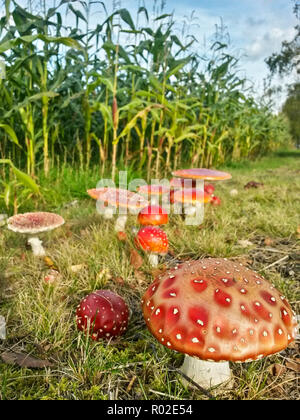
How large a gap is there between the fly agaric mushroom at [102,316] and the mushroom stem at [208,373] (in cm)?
45

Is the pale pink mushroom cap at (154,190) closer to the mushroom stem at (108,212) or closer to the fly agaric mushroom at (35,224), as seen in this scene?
the mushroom stem at (108,212)

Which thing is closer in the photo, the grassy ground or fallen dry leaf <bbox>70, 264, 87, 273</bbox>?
the grassy ground

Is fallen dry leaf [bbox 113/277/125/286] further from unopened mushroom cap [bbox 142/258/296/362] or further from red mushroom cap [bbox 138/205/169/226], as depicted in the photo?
unopened mushroom cap [bbox 142/258/296/362]

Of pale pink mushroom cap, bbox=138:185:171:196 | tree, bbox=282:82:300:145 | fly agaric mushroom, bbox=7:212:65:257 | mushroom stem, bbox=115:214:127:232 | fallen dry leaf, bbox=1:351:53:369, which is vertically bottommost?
fallen dry leaf, bbox=1:351:53:369

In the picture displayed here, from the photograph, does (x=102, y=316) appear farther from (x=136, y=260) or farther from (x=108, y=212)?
(x=108, y=212)

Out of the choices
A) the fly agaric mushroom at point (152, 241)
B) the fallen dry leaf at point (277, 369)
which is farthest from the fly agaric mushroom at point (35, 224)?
the fallen dry leaf at point (277, 369)

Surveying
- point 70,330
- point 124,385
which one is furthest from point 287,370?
point 70,330

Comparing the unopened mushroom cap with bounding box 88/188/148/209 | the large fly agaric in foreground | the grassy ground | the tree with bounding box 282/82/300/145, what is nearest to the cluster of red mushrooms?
the large fly agaric in foreground

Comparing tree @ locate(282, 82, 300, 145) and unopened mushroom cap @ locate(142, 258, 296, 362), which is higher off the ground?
tree @ locate(282, 82, 300, 145)

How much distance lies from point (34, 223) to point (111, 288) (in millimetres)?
832

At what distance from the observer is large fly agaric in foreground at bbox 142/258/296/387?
1.22 m

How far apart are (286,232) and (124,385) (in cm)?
228

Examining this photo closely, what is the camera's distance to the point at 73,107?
4574 mm

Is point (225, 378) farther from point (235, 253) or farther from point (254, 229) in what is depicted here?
point (254, 229)
